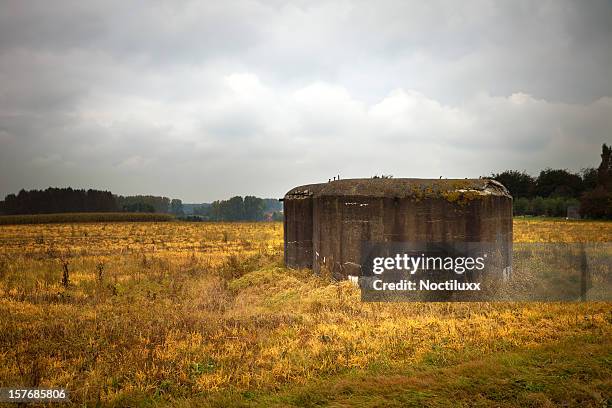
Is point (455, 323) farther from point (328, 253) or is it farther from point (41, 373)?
point (41, 373)

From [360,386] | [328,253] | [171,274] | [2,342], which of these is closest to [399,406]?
[360,386]

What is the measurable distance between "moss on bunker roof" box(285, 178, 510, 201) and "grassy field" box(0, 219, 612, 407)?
7.82 feet

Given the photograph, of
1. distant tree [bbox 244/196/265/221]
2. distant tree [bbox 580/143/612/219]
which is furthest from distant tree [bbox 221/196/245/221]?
distant tree [bbox 580/143/612/219]

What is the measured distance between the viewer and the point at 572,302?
8898 mm

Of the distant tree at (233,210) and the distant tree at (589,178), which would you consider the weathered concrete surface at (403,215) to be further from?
the distant tree at (233,210)

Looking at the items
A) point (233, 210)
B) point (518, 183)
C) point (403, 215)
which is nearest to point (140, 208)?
point (233, 210)

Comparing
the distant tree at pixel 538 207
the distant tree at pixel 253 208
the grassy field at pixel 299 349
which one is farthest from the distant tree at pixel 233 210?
the grassy field at pixel 299 349

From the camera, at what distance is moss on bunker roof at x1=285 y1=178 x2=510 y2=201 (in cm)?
1027

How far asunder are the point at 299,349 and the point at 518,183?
3252 inches

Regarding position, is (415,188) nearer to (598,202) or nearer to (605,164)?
(598,202)

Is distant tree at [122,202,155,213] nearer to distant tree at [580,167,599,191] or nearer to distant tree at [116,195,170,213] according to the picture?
distant tree at [116,195,170,213]

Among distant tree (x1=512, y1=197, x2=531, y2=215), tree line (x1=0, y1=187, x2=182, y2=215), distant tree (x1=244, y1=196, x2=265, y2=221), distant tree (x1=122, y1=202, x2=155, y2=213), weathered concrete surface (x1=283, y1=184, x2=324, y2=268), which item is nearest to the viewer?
weathered concrete surface (x1=283, y1=184, x2=324, y2=268)

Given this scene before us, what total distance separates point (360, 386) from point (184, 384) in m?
2.10

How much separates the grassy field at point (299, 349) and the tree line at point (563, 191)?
46935 mm
